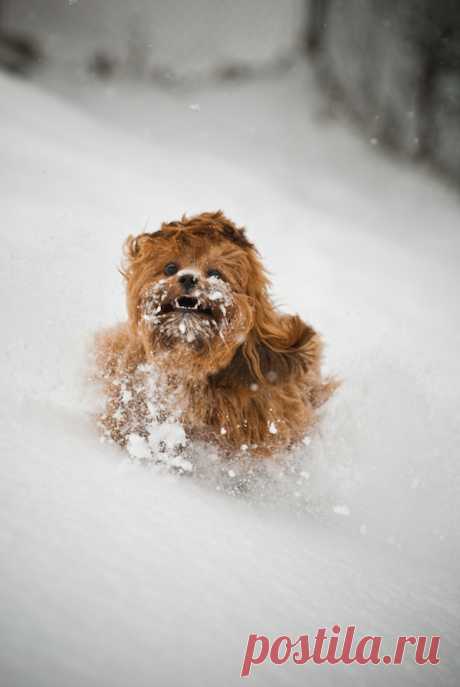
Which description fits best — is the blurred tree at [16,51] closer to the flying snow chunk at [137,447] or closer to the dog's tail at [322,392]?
the dog's tail at [322,392]

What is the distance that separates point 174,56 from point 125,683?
27206 mm

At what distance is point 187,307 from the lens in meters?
3.35

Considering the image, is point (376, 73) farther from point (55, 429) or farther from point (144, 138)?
point (55, 429)

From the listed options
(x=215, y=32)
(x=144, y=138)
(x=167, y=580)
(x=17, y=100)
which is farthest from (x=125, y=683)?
(x=215, y=32)

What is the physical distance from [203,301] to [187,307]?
115 mm

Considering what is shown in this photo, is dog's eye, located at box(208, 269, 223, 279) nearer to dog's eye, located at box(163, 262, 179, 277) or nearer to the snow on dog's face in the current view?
the snow on dog's face

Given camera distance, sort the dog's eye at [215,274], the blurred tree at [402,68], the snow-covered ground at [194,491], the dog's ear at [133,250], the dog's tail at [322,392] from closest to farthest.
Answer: the snow-covered ground at [194,491] < the dog's eye at [215,274] < the dog's ear at [133,250] < the dog's tail at [322,392] < the blurred tree at [402,68]

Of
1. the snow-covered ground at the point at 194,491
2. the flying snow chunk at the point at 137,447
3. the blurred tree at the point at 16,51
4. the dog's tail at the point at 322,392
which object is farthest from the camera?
the blurred tree at the point at 16,51

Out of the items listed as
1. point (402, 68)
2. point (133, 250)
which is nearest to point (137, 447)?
point (133, 250)

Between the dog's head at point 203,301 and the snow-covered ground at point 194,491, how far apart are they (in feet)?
2.60

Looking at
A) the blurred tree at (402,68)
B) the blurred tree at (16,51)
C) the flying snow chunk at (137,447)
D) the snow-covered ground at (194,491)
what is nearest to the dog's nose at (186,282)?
the flying snow chunk at (137,447)

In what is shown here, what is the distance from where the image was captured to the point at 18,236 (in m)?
5.27

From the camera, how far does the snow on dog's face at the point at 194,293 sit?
335 centimetres

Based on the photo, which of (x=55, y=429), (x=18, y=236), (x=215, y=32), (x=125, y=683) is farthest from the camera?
(x=215, y=32)
